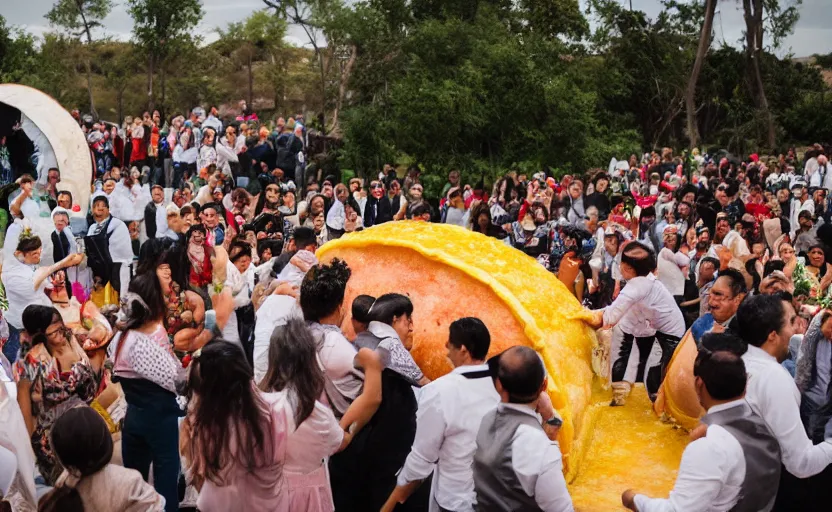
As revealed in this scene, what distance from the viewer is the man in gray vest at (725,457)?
3754 mm

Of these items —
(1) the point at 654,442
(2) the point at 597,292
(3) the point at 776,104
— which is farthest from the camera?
(3) the point at 776,104

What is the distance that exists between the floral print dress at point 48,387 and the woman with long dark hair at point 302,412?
5.39ft

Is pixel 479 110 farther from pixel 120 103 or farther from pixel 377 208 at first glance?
pixel 120 103

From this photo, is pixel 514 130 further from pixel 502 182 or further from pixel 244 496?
pixel 244 496

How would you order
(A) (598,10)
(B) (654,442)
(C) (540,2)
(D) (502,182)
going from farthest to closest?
1. (A) (598,10)
2. (C) (540,2)
3. (D) (502,182)
4. (B) (654,442)

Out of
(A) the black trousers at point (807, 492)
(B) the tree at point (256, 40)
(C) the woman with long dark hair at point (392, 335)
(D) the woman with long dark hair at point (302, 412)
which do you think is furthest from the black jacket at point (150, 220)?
(B) the tree at point (256, 40)

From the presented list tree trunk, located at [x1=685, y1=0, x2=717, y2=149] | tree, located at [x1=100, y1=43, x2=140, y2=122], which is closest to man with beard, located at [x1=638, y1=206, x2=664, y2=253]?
tree trunk, located at [x1=685, y1=0, x2=717, y2=149]

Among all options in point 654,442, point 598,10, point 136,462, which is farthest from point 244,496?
point 598,10

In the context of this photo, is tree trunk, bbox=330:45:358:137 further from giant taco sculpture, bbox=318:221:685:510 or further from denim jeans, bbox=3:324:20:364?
giant taco sculpture, bbox=318:221:685:510

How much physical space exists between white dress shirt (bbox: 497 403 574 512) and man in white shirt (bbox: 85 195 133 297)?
7.88 metres

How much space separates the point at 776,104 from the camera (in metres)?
31.6

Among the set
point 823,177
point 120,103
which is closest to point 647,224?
point 823,177

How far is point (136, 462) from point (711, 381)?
3.13m

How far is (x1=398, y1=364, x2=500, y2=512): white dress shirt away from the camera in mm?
4453
